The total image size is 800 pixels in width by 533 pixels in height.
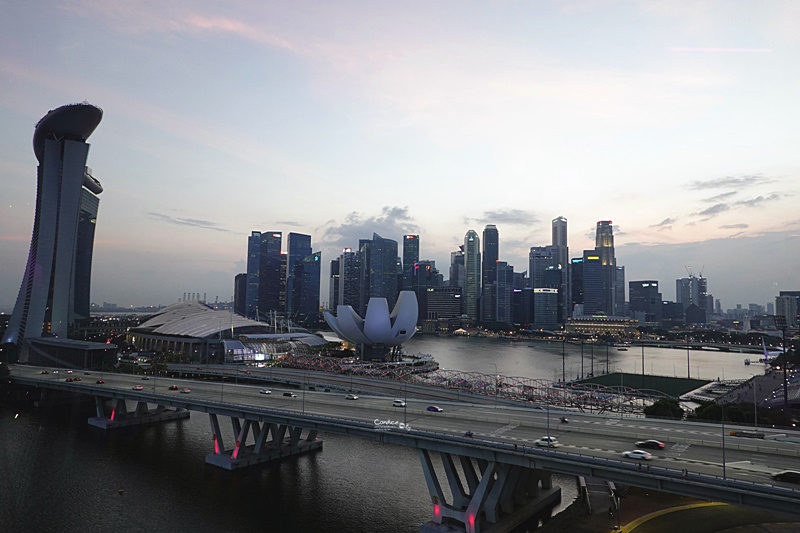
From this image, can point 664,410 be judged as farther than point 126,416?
No

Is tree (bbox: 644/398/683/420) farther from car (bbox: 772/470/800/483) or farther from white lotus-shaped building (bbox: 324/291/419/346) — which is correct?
white lotus-shaped building (bbox: 324/291/419/346)

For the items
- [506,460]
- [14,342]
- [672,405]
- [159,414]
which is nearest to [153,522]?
[506,460]

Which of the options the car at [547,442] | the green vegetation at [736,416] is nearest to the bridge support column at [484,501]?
the car at [547,442]

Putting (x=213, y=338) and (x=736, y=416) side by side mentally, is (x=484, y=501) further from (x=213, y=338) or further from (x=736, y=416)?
(x=213, y=338)

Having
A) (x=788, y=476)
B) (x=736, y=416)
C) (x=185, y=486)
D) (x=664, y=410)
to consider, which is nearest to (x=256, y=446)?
(x=185, y=486)

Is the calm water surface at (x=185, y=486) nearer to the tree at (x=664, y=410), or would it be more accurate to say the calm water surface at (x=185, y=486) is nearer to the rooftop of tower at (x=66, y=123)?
the tree at (x=664, y=410)

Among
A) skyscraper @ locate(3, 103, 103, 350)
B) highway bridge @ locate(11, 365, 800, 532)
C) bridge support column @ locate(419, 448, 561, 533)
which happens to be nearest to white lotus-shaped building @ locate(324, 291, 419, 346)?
highway bridge @ locate(11, 365, 800, 532)
